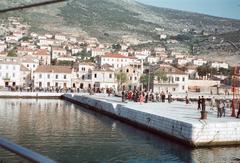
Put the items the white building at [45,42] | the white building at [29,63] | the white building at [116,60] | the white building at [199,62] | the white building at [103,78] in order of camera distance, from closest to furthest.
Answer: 1. the white building at [103,78]
2. the white building at [29,63]
3. the white building at [116,60]
4. the white building at [199,62]
5. the white building at [45,42]

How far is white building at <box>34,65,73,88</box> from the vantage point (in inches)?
3244

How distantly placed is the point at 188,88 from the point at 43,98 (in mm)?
38252

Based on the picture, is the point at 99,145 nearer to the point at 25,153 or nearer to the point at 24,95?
the point at 25,153

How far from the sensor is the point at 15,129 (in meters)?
24.5

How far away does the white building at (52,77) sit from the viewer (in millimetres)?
82394

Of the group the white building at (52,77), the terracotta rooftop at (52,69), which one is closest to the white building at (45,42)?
the terracotta rooftop at (52,69)

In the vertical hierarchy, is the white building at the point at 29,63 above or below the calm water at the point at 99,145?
above

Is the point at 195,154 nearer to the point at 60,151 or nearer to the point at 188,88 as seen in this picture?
the point at 60,151

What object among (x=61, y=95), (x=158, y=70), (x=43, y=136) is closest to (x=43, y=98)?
(x=61, y=95)

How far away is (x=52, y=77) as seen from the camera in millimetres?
A: 83000

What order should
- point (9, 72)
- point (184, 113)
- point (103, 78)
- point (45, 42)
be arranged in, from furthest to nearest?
1. point (45, 42)
2. point (103, 78)
3. point (9, 72)
4. point (184, 113)

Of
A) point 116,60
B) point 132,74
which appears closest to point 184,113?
point 132,74

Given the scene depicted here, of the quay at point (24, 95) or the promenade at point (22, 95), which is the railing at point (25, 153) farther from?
the promenade at point (22, 95)

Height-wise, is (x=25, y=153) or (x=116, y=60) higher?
(x=116, y=60)
